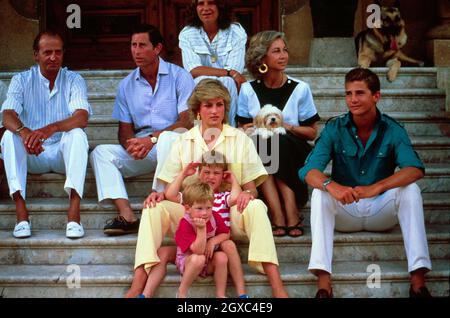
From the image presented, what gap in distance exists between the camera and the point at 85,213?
15.8ft

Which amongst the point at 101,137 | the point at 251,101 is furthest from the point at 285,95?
the point at 101,137

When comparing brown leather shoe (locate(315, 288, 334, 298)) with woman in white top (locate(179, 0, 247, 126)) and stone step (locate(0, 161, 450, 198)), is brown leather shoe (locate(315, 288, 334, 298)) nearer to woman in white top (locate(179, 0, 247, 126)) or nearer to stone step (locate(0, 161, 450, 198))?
stone step (locate(0, 161, 450, 198))

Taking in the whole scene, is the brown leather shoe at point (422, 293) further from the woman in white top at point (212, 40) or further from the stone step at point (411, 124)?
the woman in white top at point (212, 40)

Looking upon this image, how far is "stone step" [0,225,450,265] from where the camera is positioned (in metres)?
4.46

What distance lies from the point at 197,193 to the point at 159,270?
1.53 feet

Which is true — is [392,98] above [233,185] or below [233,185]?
above

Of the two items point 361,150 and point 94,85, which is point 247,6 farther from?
point 361,150

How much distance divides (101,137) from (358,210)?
2098 millimetres

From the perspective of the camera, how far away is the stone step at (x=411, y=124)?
564 centimetres

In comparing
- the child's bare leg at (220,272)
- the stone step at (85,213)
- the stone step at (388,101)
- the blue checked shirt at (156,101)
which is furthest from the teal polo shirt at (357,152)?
the stone step at (388,101)

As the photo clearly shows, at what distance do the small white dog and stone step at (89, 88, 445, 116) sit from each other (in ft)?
4.23

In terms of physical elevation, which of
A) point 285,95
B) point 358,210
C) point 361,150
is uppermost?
point 285,95

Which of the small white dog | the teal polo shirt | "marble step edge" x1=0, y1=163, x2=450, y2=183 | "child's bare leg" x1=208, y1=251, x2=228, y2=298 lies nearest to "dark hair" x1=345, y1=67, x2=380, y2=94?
the teal polo shirt

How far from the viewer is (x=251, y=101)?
4898 millimetres
